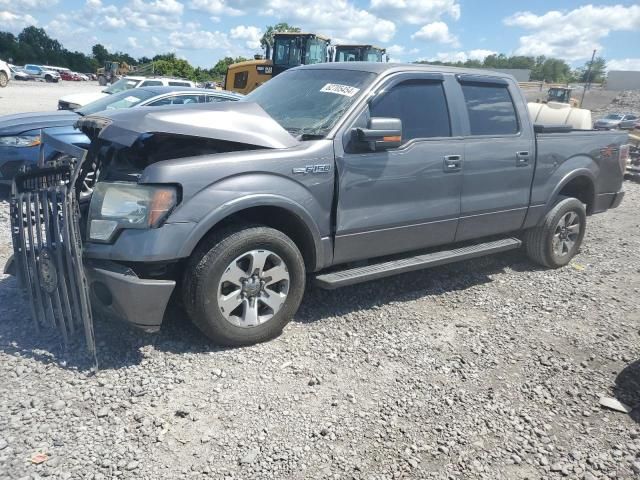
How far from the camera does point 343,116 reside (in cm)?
383

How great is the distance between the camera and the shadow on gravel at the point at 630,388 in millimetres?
3227

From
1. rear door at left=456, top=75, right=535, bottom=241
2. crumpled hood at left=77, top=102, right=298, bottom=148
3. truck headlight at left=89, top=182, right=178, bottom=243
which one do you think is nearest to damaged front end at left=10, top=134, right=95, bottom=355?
truck headlight at left=89, top=182, right=178, bottom=243

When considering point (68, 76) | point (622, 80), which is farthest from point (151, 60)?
point (622, 80)

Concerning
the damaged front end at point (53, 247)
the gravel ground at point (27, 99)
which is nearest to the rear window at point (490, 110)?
the damaged front end at point (53, 247)

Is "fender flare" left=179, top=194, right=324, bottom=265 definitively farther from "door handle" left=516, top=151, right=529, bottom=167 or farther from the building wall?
the building wall

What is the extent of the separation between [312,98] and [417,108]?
0.86m

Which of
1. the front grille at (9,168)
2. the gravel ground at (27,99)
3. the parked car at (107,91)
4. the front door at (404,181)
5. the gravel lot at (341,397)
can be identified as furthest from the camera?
the gravel ground at (27,99)

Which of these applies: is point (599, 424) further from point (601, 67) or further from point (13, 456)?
point (601, 67)

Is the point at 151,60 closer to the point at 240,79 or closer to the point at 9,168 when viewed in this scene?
the point at 240,79

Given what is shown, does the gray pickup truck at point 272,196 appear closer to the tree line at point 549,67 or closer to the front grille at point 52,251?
the front grille at point 52,251

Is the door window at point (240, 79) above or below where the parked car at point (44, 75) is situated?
above

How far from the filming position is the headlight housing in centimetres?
656

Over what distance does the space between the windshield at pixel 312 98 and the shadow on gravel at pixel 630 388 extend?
2607 millimetres

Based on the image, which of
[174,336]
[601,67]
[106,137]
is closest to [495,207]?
[174,336]
